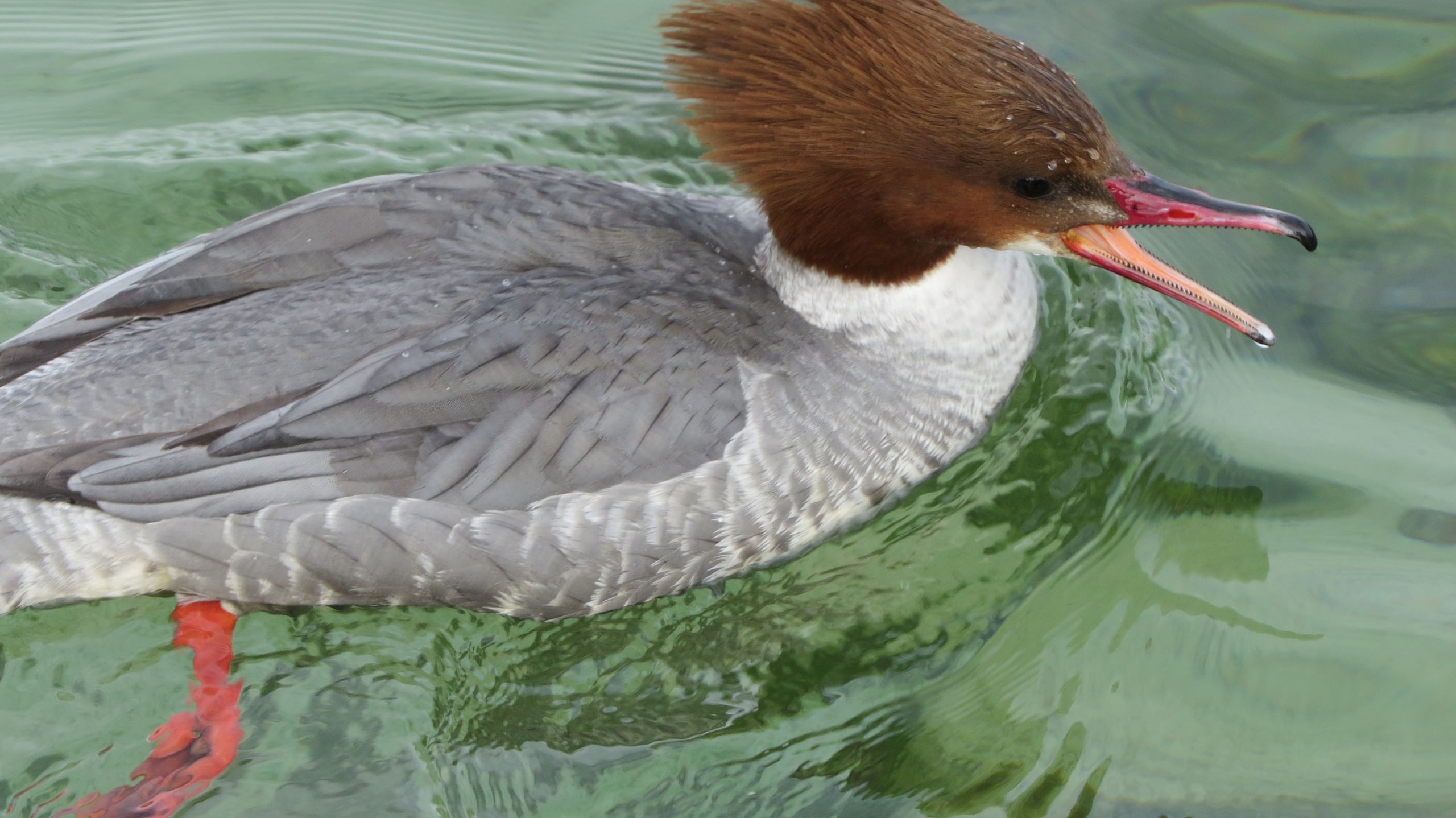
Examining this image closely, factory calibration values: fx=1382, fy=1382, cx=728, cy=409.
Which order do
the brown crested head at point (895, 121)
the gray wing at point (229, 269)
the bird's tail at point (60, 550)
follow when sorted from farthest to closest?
1. the gray wing at point (229, 269)
2. the bird's tail at point (60, 550)
3. the brown crested head at point (895, 121)

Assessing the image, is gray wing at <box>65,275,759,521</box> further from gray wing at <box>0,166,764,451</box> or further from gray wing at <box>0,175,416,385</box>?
gray wing at <box>0,175,416,385</box>

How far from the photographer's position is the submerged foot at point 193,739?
128 inches

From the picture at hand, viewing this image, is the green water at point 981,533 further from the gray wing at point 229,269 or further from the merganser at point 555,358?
the gray wing at point 229,269

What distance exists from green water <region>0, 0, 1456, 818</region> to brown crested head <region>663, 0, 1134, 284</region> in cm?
92

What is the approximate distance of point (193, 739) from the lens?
11.0 feet

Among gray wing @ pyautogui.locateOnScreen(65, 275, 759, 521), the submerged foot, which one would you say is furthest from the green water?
gray wing @ pyautogui.locateOnScreen(65, 275, 759, 521)

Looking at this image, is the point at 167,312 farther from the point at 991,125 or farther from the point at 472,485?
the point at 991,125

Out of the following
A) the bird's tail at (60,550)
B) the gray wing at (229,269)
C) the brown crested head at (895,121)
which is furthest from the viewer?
the gray wing at (229,269)

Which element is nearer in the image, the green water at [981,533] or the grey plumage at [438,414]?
the grey plumage at [438,414]

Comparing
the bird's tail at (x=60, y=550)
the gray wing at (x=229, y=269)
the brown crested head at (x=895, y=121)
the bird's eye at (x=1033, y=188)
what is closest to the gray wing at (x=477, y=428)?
the bird's tail at (x=60, y=550)

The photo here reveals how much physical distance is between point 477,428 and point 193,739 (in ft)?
3.46

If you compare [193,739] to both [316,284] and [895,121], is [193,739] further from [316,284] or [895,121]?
[895,121]

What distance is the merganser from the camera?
10.4 ft

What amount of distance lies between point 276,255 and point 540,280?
691 millimetres
